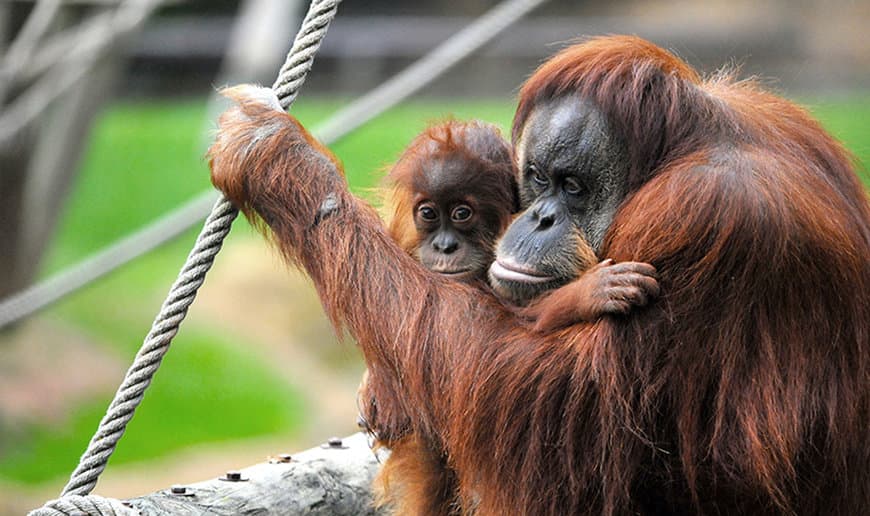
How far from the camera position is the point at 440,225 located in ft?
13.4

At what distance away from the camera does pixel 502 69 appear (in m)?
16.6

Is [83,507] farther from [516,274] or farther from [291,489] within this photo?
[516,274]

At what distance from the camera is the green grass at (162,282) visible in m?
11.3

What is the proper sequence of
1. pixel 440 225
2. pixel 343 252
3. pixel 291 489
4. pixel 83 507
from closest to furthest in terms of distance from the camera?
pixel 83 507 < pixel 343 252 < pixel 291 489 < pixel 440 225

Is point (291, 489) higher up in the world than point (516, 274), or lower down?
lower down

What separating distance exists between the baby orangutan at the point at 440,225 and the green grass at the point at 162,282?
5.56 m

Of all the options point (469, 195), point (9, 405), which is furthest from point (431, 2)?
point (469, 195)

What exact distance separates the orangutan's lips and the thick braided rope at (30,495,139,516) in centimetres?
116

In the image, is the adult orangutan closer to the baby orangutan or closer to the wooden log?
the baby orangutan

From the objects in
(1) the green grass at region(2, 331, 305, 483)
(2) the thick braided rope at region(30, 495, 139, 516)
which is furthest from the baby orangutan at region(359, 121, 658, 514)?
(1) the green grass at region(2, 331, 305, 483)

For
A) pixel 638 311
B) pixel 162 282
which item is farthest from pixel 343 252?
pixel 162 282

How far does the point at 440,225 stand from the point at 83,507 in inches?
60.7

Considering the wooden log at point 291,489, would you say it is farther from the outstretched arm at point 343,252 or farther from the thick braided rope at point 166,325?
the outstretched arm at point 343,252

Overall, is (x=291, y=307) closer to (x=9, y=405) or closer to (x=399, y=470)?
(x=9, y=405)
